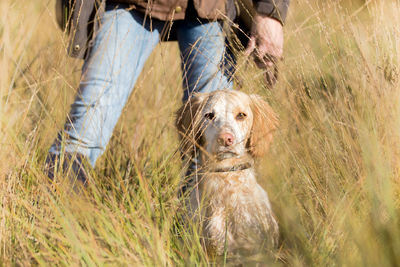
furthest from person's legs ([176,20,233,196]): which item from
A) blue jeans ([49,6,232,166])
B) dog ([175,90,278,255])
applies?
dog ([175,90,278,255])

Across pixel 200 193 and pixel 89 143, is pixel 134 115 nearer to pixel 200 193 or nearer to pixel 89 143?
pixel 89 143

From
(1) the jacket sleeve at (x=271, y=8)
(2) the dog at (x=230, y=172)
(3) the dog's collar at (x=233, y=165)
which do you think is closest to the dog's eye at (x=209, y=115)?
(2) the dog at (x=230, y=172)

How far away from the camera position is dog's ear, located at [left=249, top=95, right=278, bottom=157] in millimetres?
2166

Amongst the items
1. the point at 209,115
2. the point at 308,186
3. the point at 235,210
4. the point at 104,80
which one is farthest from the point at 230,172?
the point at 104,80

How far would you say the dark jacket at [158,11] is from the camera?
2.22 metres

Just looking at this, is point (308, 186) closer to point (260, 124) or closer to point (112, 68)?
point (260, 124)

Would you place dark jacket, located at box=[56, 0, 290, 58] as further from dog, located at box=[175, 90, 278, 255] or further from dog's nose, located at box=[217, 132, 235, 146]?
dog's nose, located at box=[217, 132, 235, 146]

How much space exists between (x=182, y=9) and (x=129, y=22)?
285mm

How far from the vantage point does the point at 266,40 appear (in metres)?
2.10

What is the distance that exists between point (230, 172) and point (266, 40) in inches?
25.9

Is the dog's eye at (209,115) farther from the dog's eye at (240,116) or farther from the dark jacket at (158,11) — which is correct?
the dark jacket at (158,11)

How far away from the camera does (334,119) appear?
1563mm

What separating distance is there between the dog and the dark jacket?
0.43 meters

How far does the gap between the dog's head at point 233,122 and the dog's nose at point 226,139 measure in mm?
21
